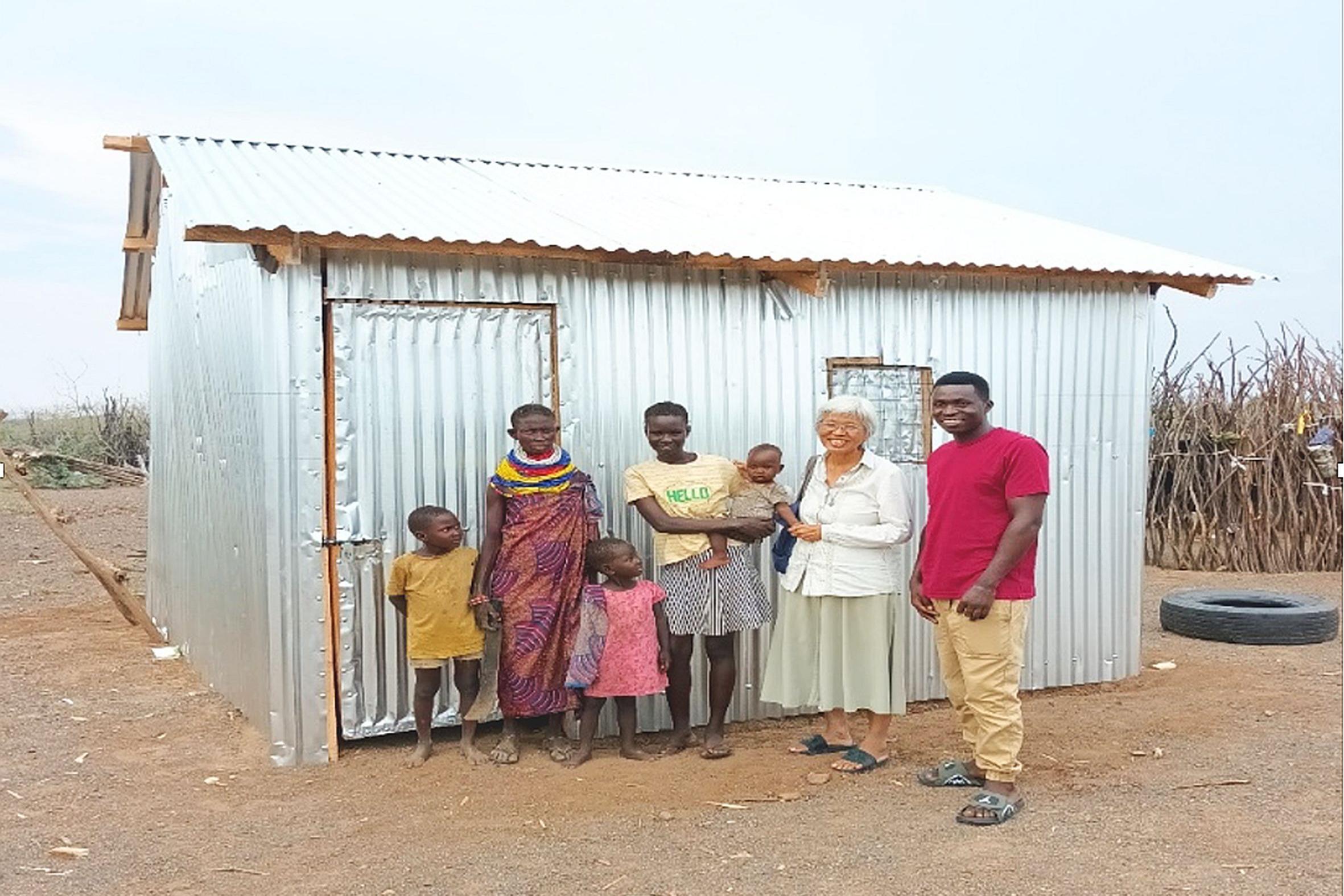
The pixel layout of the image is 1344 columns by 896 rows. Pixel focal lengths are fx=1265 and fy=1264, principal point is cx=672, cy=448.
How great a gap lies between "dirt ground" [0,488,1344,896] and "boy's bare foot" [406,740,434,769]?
0.17ft

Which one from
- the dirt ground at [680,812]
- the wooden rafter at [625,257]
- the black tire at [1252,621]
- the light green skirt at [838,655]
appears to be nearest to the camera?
the dirt ground at [680,812]

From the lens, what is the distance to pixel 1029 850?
14.5 feet

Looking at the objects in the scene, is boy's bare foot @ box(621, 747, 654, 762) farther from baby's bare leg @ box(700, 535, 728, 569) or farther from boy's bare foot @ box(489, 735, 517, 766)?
baby's bare leg @ box(700, 535, 728, 569)

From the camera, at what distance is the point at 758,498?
5516mm

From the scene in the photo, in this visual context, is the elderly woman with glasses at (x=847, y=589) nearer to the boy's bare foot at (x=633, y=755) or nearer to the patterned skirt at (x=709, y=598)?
the patterned skirt at (x=709, y=598)

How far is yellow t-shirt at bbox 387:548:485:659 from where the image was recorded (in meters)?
5.38

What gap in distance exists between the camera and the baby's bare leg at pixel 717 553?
5.46 meters

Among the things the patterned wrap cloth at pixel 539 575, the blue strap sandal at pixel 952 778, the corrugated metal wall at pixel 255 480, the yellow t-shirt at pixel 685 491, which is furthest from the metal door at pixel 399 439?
the blue strap sandal at pixel 952 778

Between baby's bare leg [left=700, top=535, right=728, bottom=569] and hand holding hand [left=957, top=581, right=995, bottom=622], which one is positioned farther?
baby's bare leg [left=700, top=535, right=728, bottom=569]

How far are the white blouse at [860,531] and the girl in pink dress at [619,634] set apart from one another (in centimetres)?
68

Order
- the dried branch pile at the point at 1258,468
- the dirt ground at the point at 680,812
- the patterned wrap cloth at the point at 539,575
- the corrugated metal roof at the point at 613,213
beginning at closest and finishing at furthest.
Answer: the dirt ground at the point at 680,812 → the patterned wrap cloth at the point at 539,575 → the corrugated metal roof at the point at 613,213 → the dried branch pile at the point at 1258,468

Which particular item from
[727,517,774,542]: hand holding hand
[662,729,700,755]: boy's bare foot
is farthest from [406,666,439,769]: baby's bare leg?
[727,517,774,542]: hand holding hand

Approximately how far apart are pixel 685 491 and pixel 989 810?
1.78 meters

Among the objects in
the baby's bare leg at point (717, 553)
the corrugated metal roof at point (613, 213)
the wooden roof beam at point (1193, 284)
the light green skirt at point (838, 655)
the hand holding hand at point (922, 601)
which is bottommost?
the light green skirt at point (838, 655)
